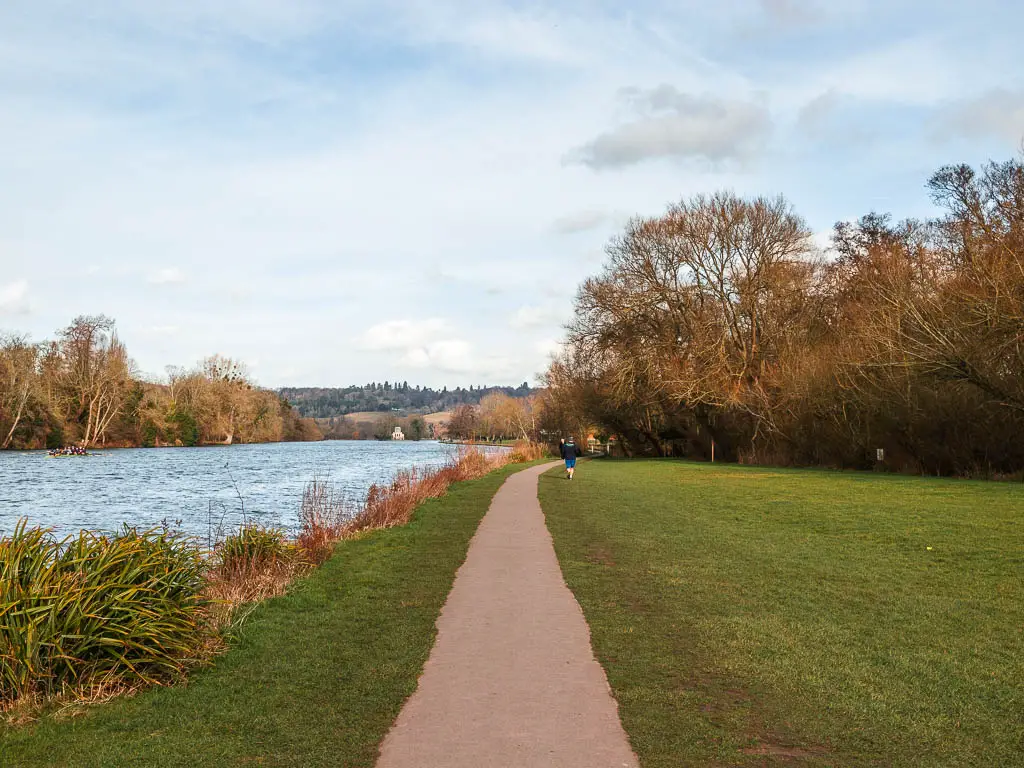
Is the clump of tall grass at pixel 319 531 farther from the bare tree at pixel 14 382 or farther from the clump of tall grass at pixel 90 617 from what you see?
the bare tree at pixel 14 382

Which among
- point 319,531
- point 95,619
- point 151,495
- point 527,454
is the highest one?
point 95,619

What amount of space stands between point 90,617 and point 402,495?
14754mm

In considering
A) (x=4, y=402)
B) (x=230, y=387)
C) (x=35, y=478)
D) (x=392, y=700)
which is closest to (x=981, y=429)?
(x=392, y=700)

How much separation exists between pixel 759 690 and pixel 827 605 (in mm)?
3306

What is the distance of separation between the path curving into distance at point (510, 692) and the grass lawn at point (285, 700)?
0.23 m

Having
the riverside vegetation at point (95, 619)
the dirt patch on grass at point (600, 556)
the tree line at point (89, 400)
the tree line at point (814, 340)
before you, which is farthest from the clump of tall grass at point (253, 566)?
the tree line at point (89, 400)

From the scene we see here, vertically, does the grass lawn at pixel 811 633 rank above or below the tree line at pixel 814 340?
below

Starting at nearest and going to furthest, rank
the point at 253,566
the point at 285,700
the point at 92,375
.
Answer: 1. the point at 285,700
2. the point at 253,566
3. the point at 92,375

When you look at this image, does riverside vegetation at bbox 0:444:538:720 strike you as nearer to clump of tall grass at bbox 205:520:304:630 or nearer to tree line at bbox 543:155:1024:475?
clump of tall grass at bbox 205:520:304:630

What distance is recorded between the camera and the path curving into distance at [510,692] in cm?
486

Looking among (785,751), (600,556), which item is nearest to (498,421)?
(600,556)

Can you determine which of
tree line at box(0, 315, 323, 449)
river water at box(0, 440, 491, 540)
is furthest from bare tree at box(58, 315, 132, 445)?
river water at box(0, 440, 491, 540)

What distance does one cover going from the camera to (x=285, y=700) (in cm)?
598

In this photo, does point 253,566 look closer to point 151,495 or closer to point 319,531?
point 319,531
